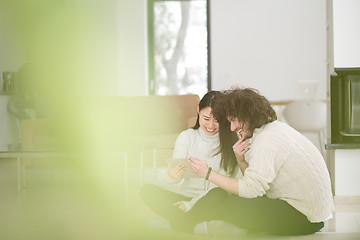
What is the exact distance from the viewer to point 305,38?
6.68 meters

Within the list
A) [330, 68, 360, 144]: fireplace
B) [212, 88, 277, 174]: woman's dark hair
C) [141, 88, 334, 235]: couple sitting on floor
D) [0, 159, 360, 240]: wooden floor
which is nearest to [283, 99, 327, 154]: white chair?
[0, 159, 360, 240]: wooden floor

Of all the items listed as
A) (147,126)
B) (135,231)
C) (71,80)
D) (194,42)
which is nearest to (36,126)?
(147,126)

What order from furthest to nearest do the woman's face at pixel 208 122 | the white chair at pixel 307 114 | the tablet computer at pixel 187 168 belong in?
1. the white chair at pixel 307 114
2. the woman's face at pixel 208 122
3. the tablet computer at pixel 187 168

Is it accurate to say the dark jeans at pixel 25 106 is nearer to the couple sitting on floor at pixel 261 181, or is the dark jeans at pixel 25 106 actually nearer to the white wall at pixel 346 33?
the white wall at pixel 346 33

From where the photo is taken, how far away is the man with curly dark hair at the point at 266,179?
69.9 inches

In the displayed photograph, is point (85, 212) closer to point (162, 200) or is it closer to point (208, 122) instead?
point (162, 200)

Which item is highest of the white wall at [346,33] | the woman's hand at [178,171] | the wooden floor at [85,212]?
the white wall at [346,33]

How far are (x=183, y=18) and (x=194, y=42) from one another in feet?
1.35

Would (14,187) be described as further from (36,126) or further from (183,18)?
(183,18)

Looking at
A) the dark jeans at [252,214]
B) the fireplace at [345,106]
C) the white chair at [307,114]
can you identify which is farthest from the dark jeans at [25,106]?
the dark jeans at [252,214]

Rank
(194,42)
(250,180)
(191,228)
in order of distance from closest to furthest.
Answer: (250,180) → (191,228) → (194,42)

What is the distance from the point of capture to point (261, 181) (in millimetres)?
1743

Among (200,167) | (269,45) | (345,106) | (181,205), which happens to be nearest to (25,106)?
(269,45)

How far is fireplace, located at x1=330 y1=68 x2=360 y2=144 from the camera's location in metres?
2.89
